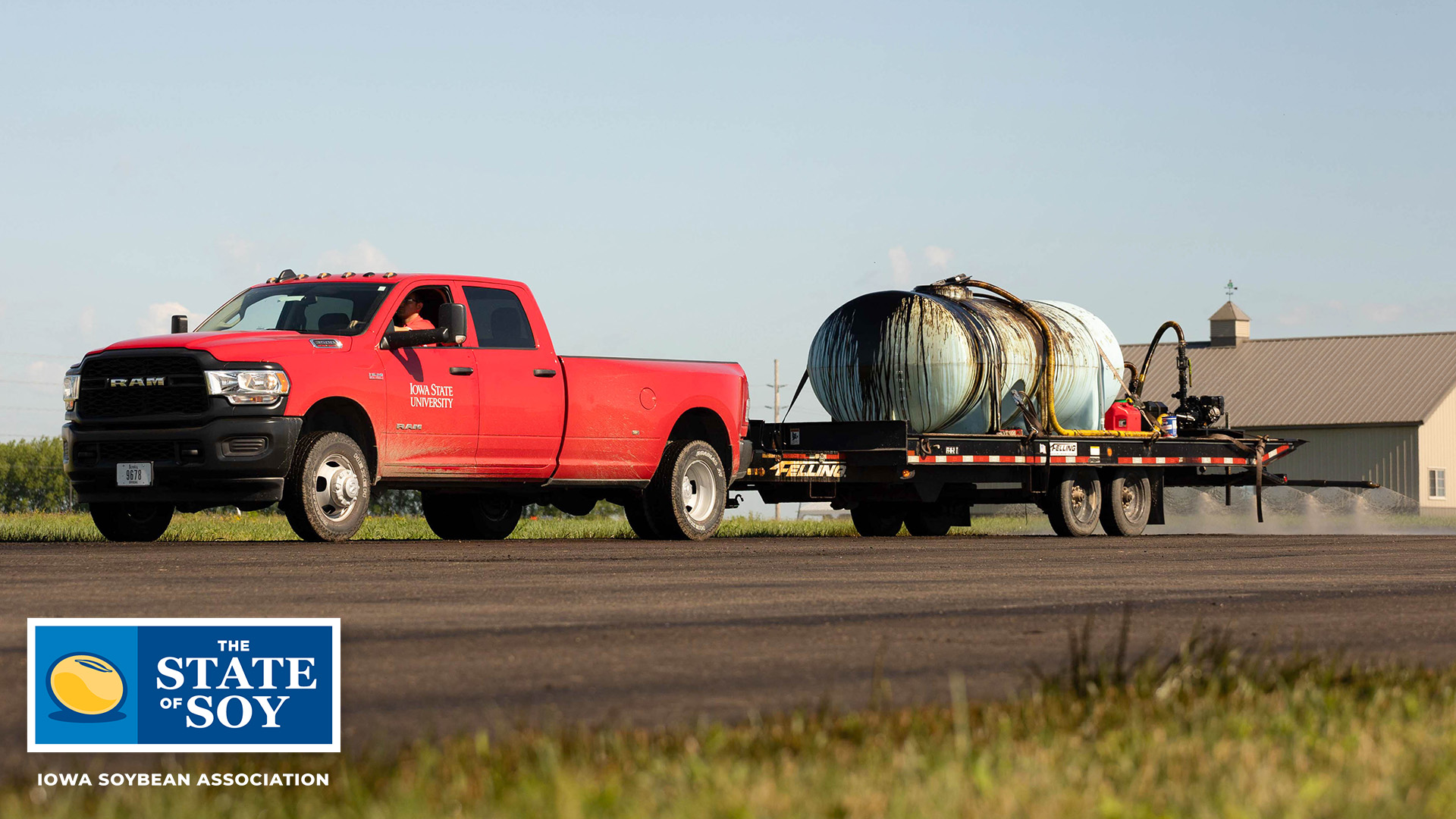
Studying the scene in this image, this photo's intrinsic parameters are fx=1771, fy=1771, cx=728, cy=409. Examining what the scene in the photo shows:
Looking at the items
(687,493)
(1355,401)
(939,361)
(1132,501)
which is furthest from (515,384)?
(1355,401)

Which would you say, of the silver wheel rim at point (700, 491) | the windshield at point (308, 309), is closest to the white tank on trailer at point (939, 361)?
the silver wheel rim at point (700, 491)

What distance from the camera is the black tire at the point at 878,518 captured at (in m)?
22.4

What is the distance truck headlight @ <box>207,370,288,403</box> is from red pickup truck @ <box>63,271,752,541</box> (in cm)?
1

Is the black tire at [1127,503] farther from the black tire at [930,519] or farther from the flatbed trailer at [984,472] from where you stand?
the black tire at [930,519]

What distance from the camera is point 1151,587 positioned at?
9.80 meters

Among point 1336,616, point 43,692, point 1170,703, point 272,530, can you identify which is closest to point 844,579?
point 1336,616

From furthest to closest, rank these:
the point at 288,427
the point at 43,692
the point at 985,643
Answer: the point at 288,427, the point at 985,643, the point at 43,692

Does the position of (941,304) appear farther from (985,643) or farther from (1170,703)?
(1170,703)

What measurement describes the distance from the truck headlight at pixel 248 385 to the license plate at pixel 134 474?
0.80m

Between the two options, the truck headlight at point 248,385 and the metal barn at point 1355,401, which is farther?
the metal barn at point 1355,401

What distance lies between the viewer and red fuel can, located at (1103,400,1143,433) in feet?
72.2

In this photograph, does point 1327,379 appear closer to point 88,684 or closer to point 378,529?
point 378,529

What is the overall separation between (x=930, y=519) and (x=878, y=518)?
662 millimetres

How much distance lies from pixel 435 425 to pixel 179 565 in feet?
12.2
